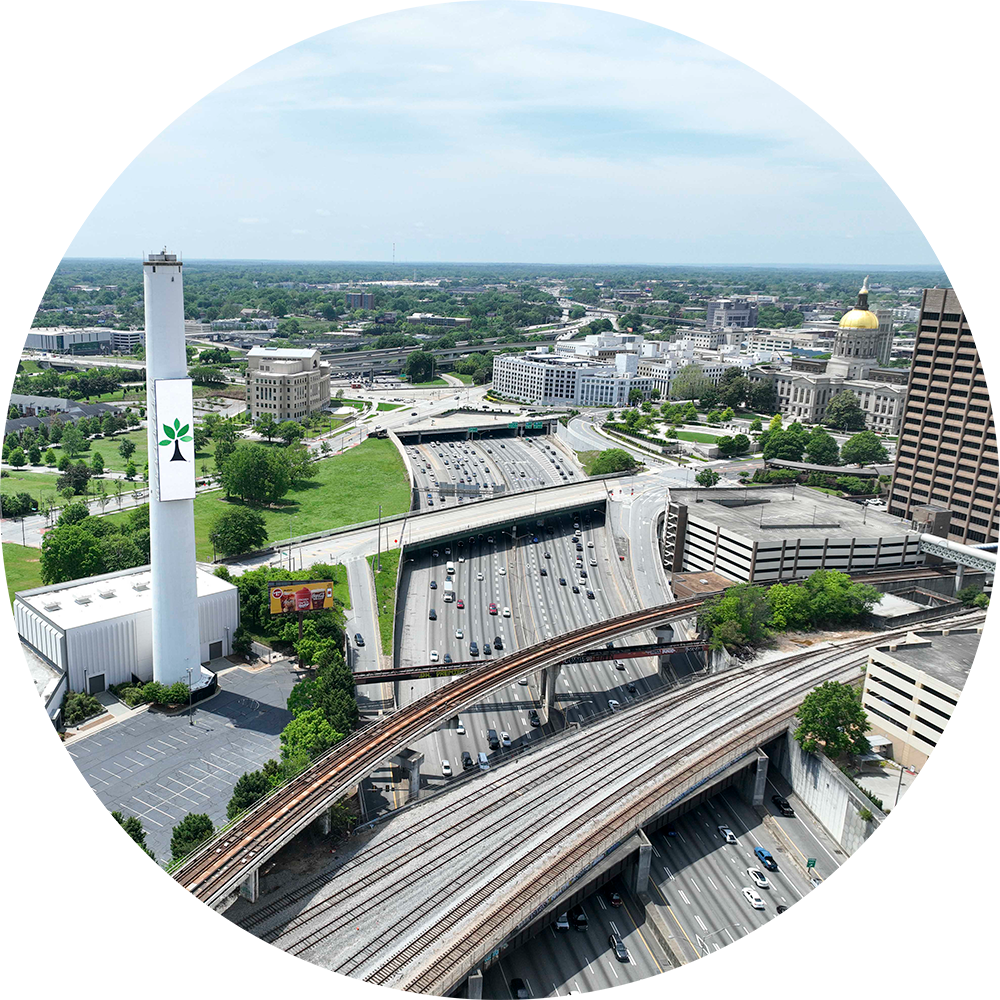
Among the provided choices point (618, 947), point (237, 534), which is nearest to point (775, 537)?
point (618, 947)

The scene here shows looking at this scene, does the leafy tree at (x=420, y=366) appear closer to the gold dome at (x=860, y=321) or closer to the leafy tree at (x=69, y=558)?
the gold dome at (x=860, y=321)

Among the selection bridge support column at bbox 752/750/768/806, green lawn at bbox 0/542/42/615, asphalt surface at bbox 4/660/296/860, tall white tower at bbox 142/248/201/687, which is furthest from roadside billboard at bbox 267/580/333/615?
bridge support column at bbox 752/750/768/806

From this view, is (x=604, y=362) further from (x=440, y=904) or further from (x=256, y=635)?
(x=440, y=904)

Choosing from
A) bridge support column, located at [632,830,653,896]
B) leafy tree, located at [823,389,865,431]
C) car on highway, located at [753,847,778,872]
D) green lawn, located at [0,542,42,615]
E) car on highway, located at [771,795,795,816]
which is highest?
leafy tree, located at [823,389,865,431]

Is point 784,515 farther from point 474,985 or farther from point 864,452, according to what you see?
point 474,985

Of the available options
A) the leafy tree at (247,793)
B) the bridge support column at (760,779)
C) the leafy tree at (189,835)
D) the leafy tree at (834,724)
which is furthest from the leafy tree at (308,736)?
the leafy tree at (834,724)

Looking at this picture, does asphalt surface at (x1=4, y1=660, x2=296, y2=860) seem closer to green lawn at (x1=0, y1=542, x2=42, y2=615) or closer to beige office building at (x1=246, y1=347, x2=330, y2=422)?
green lawn at (x1=0, y1=542, x2=42, y2=615)

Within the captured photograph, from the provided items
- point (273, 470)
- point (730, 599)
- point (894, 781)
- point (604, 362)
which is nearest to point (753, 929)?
point (894, 781)
